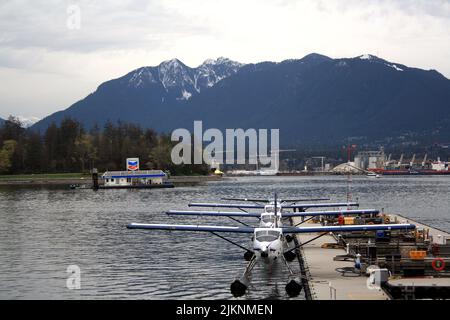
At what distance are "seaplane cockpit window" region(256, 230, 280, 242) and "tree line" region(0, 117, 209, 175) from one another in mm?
142299

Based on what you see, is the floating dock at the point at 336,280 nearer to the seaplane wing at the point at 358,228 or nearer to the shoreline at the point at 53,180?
the seaplane wing at the point at 358,228

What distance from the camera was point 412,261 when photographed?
35.5 m

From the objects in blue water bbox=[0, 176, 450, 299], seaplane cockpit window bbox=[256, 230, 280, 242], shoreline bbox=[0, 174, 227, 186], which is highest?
seaplane cockpit window bbox=[256, 230, 280, 242]

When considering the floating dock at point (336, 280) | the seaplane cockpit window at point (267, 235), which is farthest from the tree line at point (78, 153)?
the seaplane cockpit window at point (267, 235)

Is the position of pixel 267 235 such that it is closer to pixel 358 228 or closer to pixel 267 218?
pixel 358 228

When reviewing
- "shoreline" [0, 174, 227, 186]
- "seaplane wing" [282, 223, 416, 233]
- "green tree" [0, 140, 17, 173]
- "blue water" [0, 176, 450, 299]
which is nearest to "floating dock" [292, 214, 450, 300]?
"blue water" [0, 176, 450, 299]

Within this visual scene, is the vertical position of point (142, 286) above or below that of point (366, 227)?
below

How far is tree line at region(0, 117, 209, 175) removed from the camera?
181 metres

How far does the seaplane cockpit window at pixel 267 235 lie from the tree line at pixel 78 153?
142299 mm

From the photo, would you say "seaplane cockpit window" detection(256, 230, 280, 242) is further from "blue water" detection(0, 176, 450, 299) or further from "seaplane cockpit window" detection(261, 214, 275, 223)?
"seaplane cockpit window" detection(261, 214, 275, 223)

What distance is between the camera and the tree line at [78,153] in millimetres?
181375
